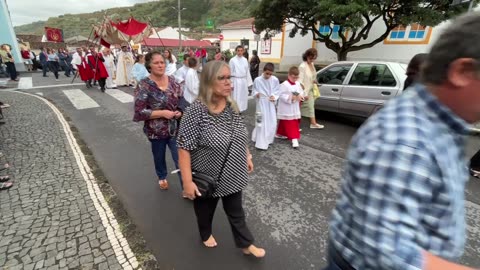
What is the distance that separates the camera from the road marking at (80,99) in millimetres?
8352

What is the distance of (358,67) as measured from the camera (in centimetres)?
595

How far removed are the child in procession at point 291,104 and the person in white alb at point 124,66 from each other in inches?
370

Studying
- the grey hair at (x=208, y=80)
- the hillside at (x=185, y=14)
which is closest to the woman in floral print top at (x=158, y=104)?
the grey hair at (x=208, y=80)

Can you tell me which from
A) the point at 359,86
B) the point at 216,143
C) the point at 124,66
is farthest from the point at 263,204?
the point at 124,66

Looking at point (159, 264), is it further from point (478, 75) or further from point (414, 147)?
point (478, 75)

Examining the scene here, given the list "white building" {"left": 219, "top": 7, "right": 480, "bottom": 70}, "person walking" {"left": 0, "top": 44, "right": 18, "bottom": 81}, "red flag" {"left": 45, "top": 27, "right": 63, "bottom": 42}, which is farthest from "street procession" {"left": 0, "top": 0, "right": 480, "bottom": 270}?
"red flag" {"left": 45, "top": 27, "right": 63, "bottom": 42}

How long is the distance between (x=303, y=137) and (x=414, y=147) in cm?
498

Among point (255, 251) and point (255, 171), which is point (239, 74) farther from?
point (255, 251)

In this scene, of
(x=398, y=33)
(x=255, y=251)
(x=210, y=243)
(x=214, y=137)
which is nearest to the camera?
(x=214, y=137)

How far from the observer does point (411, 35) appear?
46.8ft

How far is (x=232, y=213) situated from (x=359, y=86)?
15.9ft

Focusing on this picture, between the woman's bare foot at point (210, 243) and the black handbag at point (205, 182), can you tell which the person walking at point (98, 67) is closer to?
the woman's bare foot at point (210, 243)

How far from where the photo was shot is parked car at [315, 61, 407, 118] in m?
5.25

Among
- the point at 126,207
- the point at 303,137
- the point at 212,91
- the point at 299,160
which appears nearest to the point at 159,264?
the point at 126,207
